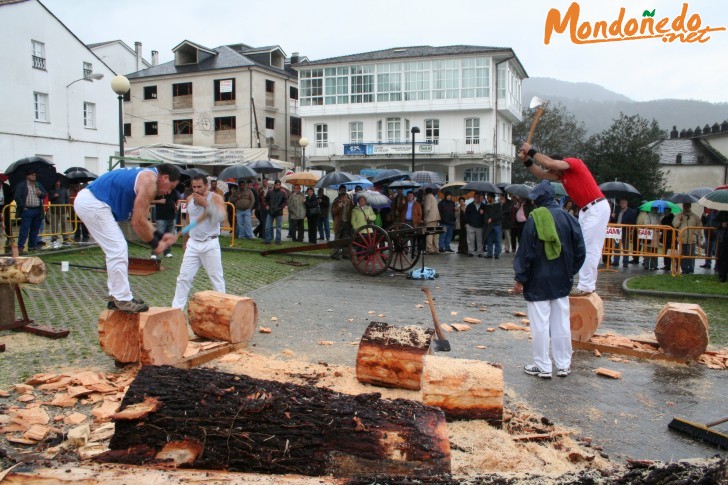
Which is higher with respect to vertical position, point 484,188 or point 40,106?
point 40,106

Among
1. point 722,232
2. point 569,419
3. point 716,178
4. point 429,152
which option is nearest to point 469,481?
point 569,419

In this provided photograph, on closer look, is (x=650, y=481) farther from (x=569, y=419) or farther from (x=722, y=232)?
(x=722, y=232)

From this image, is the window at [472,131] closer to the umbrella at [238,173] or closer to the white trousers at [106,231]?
the umbrella at [238,173]

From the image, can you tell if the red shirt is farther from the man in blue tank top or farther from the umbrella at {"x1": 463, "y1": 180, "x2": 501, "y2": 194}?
the umbrella at {"x1": 463, "y1": 180, "x2": 501, "y2": 194}

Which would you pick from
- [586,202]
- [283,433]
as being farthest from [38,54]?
[283,433]

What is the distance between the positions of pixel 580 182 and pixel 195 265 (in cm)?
479

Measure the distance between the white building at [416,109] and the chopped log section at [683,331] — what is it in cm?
3660

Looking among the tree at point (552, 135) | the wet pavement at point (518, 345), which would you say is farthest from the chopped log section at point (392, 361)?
the tree at point (552, 135)

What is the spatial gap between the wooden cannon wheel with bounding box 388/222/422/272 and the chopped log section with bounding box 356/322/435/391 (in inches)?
265

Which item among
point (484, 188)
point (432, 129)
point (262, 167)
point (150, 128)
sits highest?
point (150, 128)

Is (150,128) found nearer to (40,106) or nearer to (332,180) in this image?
(40,106)

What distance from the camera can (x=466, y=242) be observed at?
17.6m

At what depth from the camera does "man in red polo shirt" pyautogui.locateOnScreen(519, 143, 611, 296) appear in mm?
6844

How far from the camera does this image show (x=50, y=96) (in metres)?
30.9
